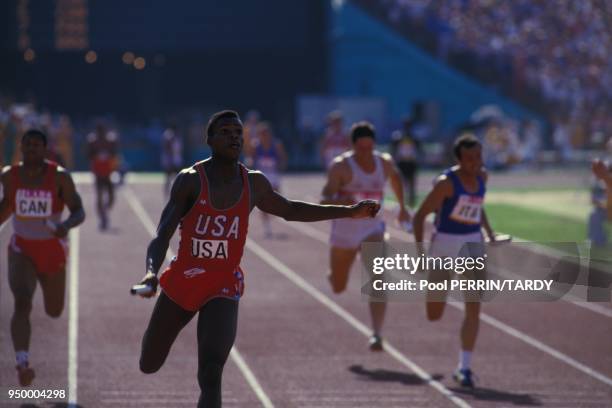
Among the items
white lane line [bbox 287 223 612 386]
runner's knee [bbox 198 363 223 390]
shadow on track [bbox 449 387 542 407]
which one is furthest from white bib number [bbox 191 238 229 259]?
white lane line [bbox 287 223 612 386]

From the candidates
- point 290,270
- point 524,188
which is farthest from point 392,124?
point 290,270

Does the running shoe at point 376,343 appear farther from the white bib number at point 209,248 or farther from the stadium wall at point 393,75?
the stadium wall at point 393,75

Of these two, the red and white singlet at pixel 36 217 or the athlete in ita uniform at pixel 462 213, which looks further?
the athlete in ita uniform at pixel 462 213

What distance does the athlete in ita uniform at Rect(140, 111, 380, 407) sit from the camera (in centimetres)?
761

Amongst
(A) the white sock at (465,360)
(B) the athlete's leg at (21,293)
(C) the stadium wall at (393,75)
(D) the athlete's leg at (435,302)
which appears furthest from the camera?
(C) the stadium wall at (393,75)

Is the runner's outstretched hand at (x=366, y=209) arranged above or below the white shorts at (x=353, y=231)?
above

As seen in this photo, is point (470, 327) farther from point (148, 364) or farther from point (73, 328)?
point (73, 328)

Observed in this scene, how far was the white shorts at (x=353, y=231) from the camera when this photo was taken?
12703 mm

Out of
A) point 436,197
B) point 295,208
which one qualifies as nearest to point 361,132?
point 436,197

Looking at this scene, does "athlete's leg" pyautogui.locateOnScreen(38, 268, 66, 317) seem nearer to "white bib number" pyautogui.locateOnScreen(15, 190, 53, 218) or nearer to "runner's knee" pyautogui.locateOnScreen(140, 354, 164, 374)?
"white bib number" pyautogui.locateOnScreen(15, 190, 53, 218)

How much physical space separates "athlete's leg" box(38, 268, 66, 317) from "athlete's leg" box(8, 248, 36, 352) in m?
0.17

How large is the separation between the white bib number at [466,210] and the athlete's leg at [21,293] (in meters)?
3.39
